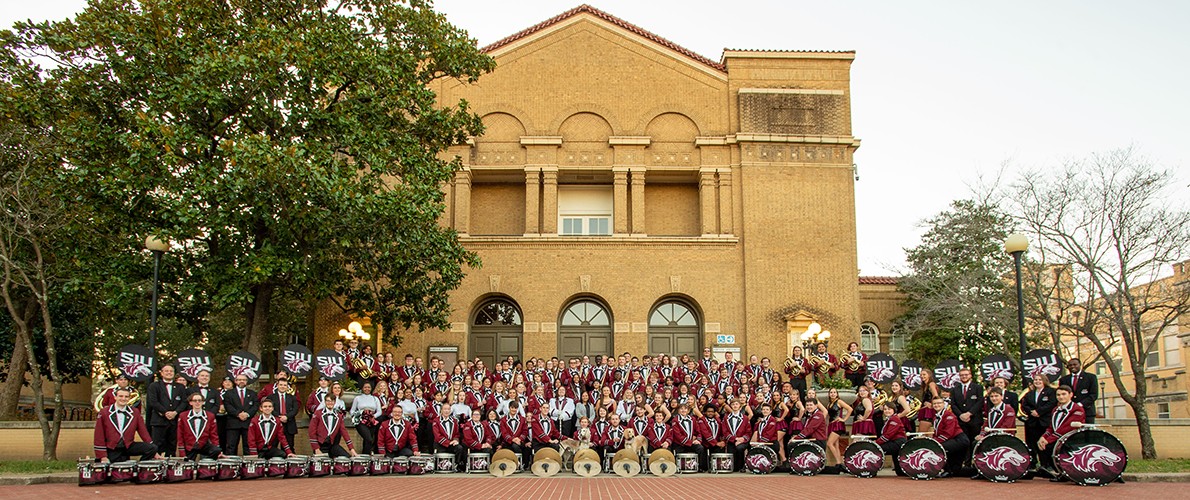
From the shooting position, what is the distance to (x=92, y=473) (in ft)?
52.1

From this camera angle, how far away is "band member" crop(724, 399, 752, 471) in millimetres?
19891

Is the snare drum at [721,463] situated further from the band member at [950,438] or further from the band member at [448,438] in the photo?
the band member at [448,438]

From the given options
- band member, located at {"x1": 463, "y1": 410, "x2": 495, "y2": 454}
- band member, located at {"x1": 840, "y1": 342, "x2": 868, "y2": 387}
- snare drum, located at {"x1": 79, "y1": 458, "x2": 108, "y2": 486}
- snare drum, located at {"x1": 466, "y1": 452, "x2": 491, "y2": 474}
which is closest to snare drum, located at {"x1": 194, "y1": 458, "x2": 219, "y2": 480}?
snare drum, located at {"x1": 79, "y1": 458, "x2": 108, "y2": 486}

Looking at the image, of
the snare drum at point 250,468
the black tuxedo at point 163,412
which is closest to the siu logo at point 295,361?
the black tuxedo at point 163,412

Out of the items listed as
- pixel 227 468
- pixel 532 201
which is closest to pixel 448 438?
pixel 227 468

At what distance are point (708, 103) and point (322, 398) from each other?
17558 mm

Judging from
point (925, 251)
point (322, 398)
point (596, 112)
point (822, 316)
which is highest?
point (596, 112)

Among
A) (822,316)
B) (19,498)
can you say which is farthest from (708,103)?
(19,498)

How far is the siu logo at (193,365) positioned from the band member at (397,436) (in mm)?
3556

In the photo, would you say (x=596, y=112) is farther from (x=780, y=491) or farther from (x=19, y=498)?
(x=19, y=498)

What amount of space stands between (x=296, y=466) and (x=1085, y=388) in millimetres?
13743

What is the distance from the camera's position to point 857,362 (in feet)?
74.7

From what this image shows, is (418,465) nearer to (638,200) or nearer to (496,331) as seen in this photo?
(496,331)

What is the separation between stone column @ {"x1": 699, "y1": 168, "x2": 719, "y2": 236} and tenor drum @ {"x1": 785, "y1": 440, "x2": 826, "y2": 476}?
1383 cm
